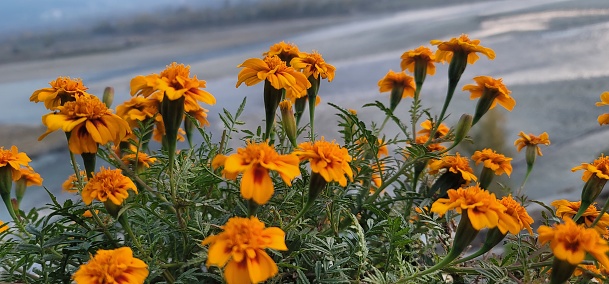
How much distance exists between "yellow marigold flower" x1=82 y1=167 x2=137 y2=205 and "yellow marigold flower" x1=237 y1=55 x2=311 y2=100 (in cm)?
12

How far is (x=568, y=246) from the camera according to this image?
31cm

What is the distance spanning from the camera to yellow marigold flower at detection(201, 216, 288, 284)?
0.28 meters

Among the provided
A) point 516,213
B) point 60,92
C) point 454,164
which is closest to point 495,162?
point 454,164

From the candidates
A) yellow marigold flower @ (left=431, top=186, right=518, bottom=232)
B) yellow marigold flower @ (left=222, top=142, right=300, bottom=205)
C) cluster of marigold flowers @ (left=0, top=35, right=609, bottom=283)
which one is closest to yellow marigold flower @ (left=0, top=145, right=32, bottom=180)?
cluster of marigold flowers @ (left=0, top=35, right=609, bottom=283)

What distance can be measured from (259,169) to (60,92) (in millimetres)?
190

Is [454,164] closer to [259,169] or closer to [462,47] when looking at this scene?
[462,47]

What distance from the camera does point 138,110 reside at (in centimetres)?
50

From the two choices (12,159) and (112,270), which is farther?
(12,159)

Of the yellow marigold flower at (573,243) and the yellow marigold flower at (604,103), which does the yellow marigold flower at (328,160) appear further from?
the yellow marigold flower at (604,103)

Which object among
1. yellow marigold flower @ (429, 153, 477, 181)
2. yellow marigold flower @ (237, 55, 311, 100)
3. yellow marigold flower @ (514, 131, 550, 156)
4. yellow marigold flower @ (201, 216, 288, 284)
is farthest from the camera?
yellow marigold flower @ (514, 131, 550, 156)

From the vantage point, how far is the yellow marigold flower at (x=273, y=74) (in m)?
0.39

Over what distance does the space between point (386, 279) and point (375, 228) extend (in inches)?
2.5

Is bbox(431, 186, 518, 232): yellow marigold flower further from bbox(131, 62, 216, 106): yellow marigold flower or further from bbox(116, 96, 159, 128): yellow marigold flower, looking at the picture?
bbox(116, 96, 159, 128): yellow marigold flower

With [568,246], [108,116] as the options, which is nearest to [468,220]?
[568,246]
